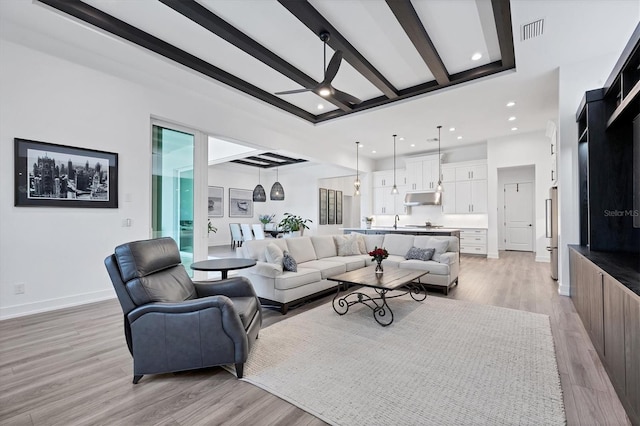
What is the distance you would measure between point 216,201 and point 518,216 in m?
10.2

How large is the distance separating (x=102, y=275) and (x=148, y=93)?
2.72 metres

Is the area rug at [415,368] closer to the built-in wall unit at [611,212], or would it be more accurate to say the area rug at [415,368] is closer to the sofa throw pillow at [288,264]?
the built-in wall unit at [611,212]

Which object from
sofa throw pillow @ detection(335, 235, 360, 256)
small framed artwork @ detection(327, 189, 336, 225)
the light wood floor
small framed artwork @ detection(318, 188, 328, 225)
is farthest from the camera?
small framed artwork @ detection(327, 189, 336, 225)

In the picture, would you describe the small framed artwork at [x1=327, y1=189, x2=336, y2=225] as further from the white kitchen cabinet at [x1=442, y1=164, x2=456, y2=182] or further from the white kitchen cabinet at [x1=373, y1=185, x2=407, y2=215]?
the white kitchen cabinet at [x1=442, y1=164, x2=456, y2=182]

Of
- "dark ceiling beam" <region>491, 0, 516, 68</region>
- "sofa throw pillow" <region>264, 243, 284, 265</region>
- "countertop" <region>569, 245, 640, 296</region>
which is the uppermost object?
"dark ceiling beam" <region>491, 0, 516, 68</region>

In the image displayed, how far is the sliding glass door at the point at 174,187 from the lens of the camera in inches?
182

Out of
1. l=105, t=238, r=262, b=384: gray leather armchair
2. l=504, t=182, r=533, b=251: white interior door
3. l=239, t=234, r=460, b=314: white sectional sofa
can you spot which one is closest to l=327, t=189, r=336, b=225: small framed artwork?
l=239, t=234, r=460, b=314: white sectional sofa

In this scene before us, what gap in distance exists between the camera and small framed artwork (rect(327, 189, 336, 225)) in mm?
11273

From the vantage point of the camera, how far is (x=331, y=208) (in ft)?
37.5

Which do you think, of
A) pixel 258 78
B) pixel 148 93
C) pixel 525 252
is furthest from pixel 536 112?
pixel 148 93

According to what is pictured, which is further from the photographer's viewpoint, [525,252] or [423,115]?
[525,252]

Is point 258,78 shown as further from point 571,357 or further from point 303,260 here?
point 571,357

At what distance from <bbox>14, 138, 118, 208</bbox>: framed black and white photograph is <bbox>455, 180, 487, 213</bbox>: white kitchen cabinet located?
8119mm

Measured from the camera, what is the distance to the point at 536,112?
5.80 meters
